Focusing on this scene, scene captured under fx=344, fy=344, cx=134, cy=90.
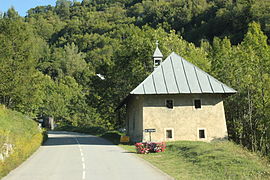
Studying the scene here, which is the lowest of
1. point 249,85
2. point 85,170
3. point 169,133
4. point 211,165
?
point 85,170

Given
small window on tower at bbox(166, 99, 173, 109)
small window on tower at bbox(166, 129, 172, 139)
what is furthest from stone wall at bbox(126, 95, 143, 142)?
small window on tower at bbox(166, 129, 172, 139)

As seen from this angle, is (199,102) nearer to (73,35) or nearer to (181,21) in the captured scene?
(181,21)

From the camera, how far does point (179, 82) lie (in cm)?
2936

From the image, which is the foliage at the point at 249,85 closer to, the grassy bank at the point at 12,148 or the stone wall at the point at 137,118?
the stone wall at the point at 137,118

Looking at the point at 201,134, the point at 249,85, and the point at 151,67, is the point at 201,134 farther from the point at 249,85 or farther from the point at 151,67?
the point at 151,67

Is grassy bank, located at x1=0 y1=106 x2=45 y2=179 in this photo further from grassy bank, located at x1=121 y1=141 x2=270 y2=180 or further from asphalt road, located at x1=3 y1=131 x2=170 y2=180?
grassy bank, located at x1=121 y1=141 x2=270 y2=180

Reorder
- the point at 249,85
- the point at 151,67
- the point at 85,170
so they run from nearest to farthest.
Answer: the point at 85,170
the point at 249,85
the point at 151,67

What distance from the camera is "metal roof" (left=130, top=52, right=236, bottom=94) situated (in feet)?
92.8

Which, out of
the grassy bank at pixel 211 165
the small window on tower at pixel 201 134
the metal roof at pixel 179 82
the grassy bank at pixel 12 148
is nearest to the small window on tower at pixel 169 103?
the metal roof at pixel 179 82

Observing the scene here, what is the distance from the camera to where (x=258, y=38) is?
31.2 meters

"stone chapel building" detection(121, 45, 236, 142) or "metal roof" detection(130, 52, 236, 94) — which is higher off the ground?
"metal roof" detection(130, 52, 236, 94)

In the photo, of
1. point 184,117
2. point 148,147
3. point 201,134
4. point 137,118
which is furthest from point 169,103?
point 148,147

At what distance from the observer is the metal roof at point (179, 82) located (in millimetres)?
28281

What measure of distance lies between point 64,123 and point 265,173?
65923mm
